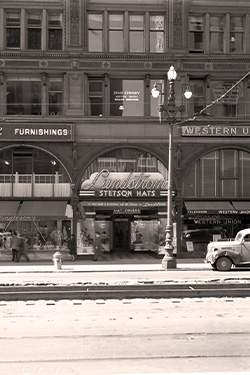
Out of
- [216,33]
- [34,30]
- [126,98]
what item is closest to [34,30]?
[34,30]

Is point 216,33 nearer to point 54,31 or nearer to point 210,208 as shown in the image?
point 54,31

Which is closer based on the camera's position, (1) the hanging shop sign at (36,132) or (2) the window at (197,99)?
(1) the hanging shop sign at (36,132)

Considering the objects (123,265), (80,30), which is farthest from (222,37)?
(123,265)

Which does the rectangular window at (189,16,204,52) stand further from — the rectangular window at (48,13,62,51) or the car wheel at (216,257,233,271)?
the car wheel at (216,257,233,271)

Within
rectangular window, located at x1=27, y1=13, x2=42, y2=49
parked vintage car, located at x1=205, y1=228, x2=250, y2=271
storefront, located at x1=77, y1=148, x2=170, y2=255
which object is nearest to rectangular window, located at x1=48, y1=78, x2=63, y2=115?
rectangular window, located at x1=27, y1=13, x2=42, y2=49

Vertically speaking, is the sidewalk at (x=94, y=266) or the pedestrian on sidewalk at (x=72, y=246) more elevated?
the pedestrian on sidewalk at (x=72, y=246)

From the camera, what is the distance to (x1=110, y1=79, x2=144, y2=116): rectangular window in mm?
30344

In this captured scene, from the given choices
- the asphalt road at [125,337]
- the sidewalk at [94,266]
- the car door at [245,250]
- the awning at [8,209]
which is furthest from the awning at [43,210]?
the asphalt road at [125,337]

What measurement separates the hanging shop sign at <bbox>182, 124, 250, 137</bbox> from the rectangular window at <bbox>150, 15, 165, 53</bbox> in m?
5.08

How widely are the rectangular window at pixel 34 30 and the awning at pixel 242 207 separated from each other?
1481cm

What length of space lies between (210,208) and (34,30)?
14.6m

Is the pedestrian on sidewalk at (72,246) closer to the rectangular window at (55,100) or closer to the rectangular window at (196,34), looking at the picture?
the rectangular window at (55,100)

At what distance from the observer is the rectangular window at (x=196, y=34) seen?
30672 millimetres

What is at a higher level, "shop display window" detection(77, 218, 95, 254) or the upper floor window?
the upper floor window
